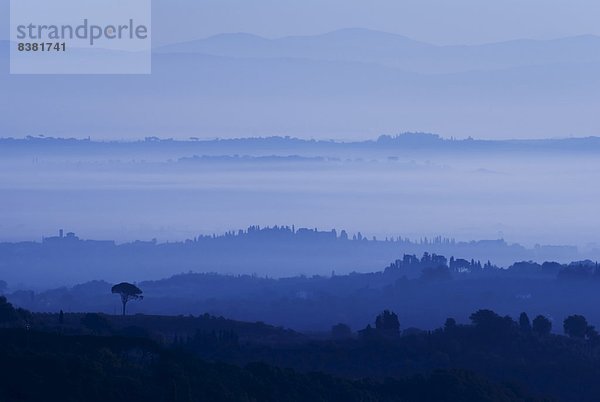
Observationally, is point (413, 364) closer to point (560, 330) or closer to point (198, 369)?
point (198, 369)

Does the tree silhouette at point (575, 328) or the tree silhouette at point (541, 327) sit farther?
the tree silhouette at point (575, 328)

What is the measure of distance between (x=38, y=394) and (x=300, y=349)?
3855 cm

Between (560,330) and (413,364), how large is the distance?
83.0 m

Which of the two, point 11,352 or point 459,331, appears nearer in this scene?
point 11,352

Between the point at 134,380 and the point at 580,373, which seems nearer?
the point at 134,380

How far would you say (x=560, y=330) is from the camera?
183375 millimetres

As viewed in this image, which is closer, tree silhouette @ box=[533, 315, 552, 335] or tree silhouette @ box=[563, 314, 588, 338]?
tree silhouette @ box=[533, 315, 552, 335]

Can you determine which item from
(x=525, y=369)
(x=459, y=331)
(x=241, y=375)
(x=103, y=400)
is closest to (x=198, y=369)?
(x=241, y=375)

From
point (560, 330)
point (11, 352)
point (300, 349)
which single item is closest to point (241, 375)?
point (11, 352)

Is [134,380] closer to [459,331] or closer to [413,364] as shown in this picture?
[413,364]

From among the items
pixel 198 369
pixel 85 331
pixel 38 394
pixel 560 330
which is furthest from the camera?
pixel 560 330

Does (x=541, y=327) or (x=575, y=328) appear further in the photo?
(x=575, y=328)

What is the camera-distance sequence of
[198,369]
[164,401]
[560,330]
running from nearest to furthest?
[164,401], [198,369], [560,330]

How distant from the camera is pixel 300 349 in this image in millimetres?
105125
